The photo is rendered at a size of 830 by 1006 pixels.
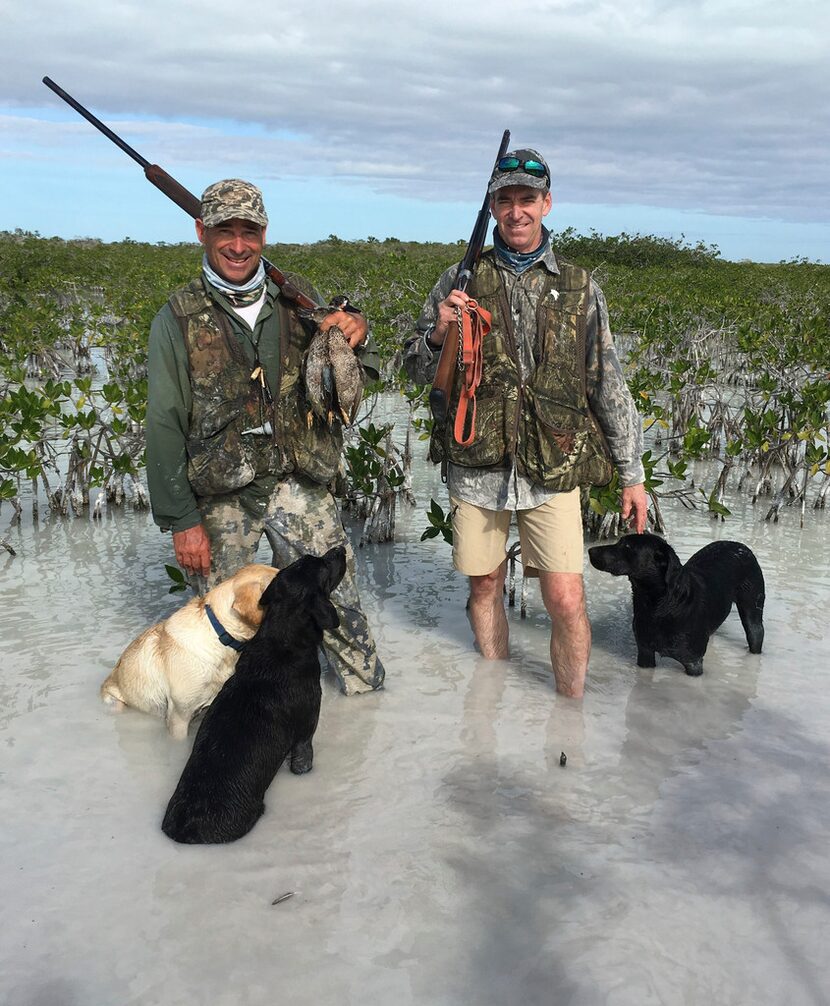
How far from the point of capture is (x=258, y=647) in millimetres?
3559

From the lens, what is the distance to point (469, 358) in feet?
12.6

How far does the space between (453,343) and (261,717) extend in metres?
1.86

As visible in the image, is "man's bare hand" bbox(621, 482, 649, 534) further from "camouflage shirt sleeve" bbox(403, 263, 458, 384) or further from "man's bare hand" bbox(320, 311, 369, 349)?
"man's bare hand" bbox(320, 311, 369, 349)

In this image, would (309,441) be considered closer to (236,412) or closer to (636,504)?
(236,412)

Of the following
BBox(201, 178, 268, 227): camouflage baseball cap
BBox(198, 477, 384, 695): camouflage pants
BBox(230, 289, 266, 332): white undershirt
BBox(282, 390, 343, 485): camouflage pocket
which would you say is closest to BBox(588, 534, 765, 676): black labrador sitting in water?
BBox(198, 477, 384, 695): camouflage pants

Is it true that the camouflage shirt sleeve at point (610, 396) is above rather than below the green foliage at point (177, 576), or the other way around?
above

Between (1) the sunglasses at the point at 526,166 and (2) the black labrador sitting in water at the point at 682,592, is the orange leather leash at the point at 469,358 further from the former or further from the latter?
(2) the black labrador sitting in water at the point at 682,592

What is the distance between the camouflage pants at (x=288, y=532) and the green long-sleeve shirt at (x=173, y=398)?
0.19m

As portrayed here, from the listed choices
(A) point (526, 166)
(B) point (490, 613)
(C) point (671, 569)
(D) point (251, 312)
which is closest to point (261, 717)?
(B) point (490, 613)

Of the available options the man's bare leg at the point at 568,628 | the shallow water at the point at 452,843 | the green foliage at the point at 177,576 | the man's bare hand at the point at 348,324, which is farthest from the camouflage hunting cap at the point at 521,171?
the green foliage at the point at 177,576

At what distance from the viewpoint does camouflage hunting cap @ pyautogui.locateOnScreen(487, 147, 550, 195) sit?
3.67m

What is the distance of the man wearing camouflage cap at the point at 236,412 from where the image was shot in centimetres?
377

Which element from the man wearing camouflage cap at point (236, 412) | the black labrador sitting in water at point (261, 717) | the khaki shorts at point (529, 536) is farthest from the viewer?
the khaki shorts at point (529, 536)

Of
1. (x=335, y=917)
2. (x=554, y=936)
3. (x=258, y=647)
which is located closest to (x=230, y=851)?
(x=335, y=917)
